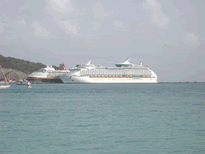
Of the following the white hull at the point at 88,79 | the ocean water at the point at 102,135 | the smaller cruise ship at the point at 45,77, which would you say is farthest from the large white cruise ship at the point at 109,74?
the ocean water at the point at 102,135

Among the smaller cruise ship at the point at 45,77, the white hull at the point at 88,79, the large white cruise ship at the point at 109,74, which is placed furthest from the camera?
the smaller cruise ship at the point at 45,77

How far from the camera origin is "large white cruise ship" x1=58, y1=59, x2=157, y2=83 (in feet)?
520

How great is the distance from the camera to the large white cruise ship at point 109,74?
158375 mm

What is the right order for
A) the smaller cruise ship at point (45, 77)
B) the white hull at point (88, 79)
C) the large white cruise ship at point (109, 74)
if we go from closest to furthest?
the white hull at point (88, 79) < the large white cruise ship at point (109, 74) < the smaller cruise ship at point (45, 77)

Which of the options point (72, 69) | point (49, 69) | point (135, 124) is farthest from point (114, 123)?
point (49, 69)

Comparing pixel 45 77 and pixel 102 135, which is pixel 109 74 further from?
pixel 102 135

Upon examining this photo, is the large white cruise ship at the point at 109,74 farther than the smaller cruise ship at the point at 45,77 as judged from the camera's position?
No

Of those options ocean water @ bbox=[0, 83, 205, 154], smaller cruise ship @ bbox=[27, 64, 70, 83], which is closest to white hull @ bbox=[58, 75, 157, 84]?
smaller cruise ship @ bbox=[27, 64, 70, 83]

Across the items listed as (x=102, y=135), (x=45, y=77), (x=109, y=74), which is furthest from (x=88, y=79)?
(x=102, y=135)

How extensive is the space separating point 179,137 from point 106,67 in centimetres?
14932

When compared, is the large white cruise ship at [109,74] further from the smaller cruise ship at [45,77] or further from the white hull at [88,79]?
the smaller cruise ship at [45,77]

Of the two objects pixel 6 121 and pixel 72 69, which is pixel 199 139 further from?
pixel 72 69

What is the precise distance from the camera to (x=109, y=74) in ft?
545

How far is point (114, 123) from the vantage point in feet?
85.2
